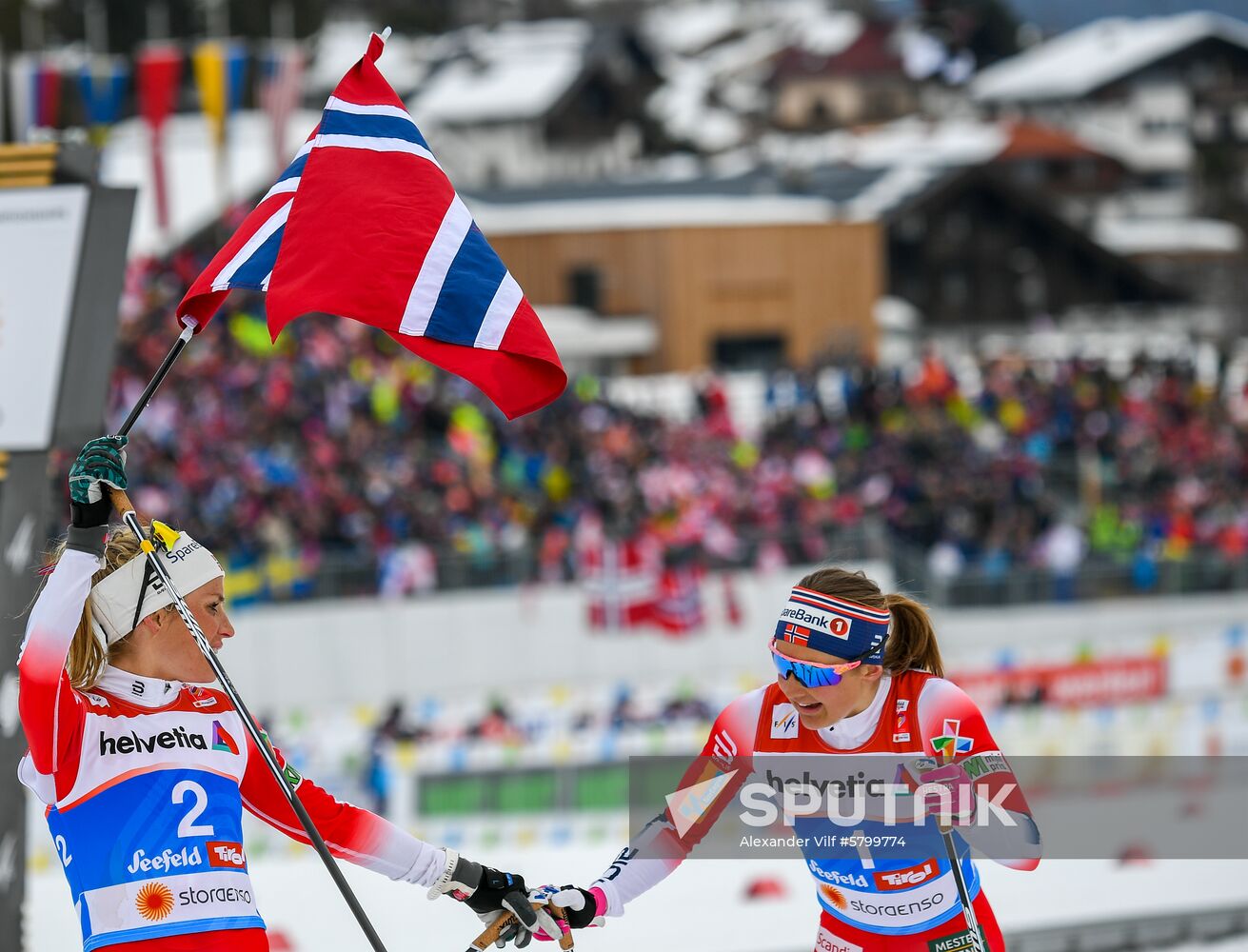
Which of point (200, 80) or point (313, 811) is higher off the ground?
point (200, 80)

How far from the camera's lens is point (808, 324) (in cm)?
3469

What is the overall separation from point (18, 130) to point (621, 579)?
12222 mm

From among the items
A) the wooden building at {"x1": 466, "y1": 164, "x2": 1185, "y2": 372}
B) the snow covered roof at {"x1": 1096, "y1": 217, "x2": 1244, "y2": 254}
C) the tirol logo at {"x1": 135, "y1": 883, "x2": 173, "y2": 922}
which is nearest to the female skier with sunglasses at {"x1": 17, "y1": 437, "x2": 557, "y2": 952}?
the tirol logo at {"x1": 135, "y1": 883, "x2": 173, "y2": 922}

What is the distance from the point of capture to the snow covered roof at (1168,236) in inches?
1924

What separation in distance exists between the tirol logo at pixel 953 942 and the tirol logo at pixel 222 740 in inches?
59.3

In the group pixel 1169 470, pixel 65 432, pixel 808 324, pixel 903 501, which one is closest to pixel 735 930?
pixel 65 432

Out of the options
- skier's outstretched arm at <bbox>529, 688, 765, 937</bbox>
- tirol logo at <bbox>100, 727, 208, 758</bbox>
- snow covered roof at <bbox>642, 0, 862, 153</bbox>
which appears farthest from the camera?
snow covered roof at <bbox>642, 0, 862, 153</bbox>

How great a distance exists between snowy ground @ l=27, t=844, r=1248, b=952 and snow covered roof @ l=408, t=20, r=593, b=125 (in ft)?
132

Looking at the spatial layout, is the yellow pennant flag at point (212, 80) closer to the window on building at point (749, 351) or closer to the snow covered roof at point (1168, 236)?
the window on building at point (749, 351)

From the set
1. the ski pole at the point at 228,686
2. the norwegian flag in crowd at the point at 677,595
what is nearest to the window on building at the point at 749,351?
the norwegian flag in crowd at the point at 677,595

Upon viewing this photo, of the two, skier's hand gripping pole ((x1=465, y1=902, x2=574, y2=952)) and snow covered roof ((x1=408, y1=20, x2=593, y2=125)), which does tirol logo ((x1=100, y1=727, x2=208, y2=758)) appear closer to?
skier's hand gripping pole ((x1=465, y1=902, x2=574, y2=952))

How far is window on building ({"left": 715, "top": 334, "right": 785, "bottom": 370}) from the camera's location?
34469mm

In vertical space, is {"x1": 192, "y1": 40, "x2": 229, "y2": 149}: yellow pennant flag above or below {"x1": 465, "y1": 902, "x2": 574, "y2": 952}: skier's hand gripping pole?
above

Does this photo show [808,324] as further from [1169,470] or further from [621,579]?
[621,579]
